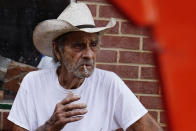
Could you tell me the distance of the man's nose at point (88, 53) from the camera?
9.40 feet

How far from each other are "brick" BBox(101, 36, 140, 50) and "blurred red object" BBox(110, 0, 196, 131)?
314 centimetres

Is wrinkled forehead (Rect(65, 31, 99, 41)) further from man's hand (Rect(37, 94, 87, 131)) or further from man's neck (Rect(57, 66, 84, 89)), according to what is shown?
man's hand (Rect(37, 94, 87, 131))

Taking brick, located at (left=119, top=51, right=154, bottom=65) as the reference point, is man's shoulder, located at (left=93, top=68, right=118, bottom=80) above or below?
below

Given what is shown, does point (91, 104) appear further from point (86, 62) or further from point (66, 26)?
point (66, 26)

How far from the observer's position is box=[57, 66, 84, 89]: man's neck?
2986 millimetres

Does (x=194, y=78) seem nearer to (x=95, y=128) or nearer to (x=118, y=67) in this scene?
(x=95, y=128)

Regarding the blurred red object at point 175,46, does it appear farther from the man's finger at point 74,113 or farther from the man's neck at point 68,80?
the man's neck at point 68,80

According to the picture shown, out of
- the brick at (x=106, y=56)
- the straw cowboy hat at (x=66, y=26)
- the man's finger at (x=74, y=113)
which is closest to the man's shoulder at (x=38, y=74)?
the straw cowboy hat at (x=66, y=26)

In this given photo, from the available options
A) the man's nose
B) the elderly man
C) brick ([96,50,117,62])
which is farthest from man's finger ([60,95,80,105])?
brick ([96,50,117,62])

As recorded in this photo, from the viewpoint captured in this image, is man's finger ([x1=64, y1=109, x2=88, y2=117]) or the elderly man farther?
the elderly man

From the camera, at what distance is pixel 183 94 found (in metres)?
0.66

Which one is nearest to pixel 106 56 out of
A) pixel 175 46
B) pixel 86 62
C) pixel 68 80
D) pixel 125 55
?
pixel 125 55

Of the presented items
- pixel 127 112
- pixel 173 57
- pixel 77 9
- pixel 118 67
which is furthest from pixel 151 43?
pixel 118 67

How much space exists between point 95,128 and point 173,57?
2.25 metres
